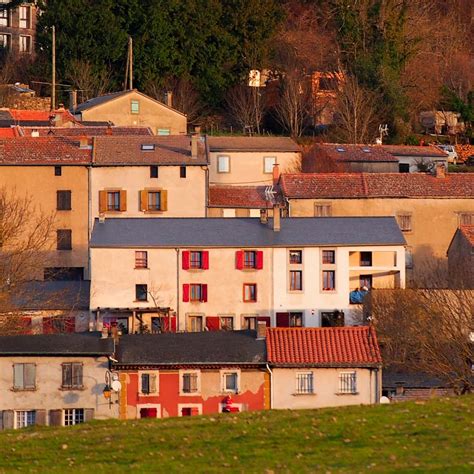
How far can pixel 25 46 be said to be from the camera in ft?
290

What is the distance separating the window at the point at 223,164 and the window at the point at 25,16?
96.0 feet

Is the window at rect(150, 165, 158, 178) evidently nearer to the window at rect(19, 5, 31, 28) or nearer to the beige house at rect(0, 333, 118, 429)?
the beige house at rect(0, 333, 118, 429)

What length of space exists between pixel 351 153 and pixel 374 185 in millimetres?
6270

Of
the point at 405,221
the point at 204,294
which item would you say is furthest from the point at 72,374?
the point at 405,221

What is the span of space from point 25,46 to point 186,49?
15.1 metres

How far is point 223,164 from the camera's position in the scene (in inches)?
2539

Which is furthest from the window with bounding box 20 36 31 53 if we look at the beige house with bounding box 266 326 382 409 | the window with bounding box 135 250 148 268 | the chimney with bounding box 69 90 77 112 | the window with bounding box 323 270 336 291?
the beige house with bounding box 266 326 382 409

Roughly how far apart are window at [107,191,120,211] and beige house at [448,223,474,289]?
11496 mm

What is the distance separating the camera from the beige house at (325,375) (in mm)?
40062

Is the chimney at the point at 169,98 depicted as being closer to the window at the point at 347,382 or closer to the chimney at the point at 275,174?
the chimney at the point at 275,174

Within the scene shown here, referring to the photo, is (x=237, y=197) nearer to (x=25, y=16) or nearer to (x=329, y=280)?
(x=329, y=280)

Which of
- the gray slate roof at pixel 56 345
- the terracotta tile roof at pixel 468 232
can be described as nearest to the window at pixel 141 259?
the terracotta tile roof at pixel 468 232

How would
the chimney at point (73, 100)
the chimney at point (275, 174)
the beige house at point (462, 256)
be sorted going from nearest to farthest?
the beige house at point (462, 256), the chimney at point (275, 174), the chimney at point (73, 100)

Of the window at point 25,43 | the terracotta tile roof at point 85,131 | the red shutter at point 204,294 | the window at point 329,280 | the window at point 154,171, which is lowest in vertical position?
the red shutter at point 204,294
